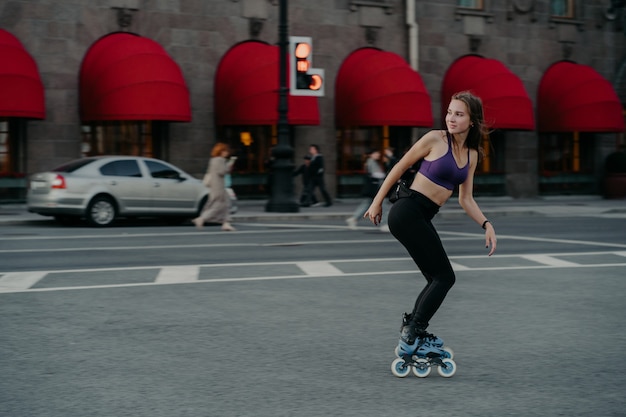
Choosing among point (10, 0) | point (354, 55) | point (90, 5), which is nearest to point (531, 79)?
point (354, 55)

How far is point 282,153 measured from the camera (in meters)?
23.2

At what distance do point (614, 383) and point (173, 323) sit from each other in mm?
3543

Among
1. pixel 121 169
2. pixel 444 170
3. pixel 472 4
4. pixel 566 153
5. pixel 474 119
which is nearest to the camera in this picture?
pixel 444 170

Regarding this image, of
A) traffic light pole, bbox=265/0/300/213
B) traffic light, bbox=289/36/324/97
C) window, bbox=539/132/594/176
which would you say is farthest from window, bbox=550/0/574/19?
traffic light, bbox=289/36/324/97

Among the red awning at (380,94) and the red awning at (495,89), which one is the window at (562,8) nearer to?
the red awning at (495,89)

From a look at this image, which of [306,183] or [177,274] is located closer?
[177,274]

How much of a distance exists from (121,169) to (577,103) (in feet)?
54.1

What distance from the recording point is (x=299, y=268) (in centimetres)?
1216

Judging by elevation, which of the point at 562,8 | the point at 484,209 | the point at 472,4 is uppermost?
the point at 562,8

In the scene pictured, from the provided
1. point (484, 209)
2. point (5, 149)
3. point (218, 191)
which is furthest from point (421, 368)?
point (484, 209)

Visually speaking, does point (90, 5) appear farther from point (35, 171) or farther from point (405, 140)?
point (405, 140)

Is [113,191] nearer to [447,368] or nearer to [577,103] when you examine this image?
[447,368]

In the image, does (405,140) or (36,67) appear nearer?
(36,67)

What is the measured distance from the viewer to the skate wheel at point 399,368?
20.1ft
